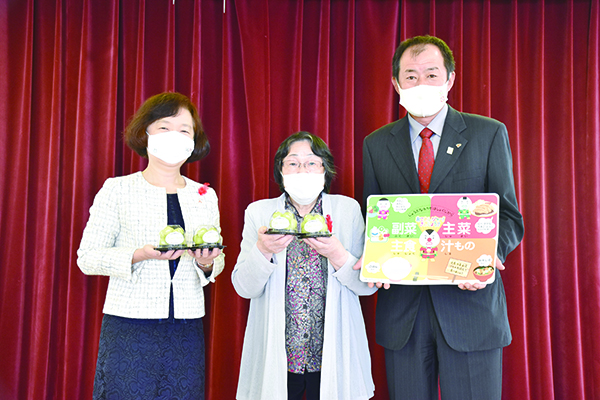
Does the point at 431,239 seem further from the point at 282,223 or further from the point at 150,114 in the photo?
the point at 150,114

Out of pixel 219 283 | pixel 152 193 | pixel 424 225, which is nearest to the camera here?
pixel 424 225

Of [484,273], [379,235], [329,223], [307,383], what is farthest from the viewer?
[307,383]

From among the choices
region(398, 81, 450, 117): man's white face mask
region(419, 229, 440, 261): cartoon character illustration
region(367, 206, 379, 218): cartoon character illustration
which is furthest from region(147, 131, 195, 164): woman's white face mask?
region(419, 229, 440, 261): cartoon character illustration

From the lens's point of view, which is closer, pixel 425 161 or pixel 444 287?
pixel 444 287

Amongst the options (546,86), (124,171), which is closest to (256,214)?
(124,171)

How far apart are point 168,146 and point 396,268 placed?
4.29 ft

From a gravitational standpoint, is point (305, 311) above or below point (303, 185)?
below

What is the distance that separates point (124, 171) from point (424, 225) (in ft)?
7.32

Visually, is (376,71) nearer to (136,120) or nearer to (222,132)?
(222,132)

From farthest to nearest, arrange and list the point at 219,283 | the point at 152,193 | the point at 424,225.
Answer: the point at 219,283 < the point at 152,193 < the point at 424,225

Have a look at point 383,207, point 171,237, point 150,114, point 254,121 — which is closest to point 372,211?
point 383,207

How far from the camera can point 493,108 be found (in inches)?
118

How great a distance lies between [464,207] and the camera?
177 cm

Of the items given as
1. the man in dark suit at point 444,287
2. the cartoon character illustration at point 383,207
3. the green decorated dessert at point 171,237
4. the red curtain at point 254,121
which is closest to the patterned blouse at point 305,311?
the man in dark suit at point 444,287
